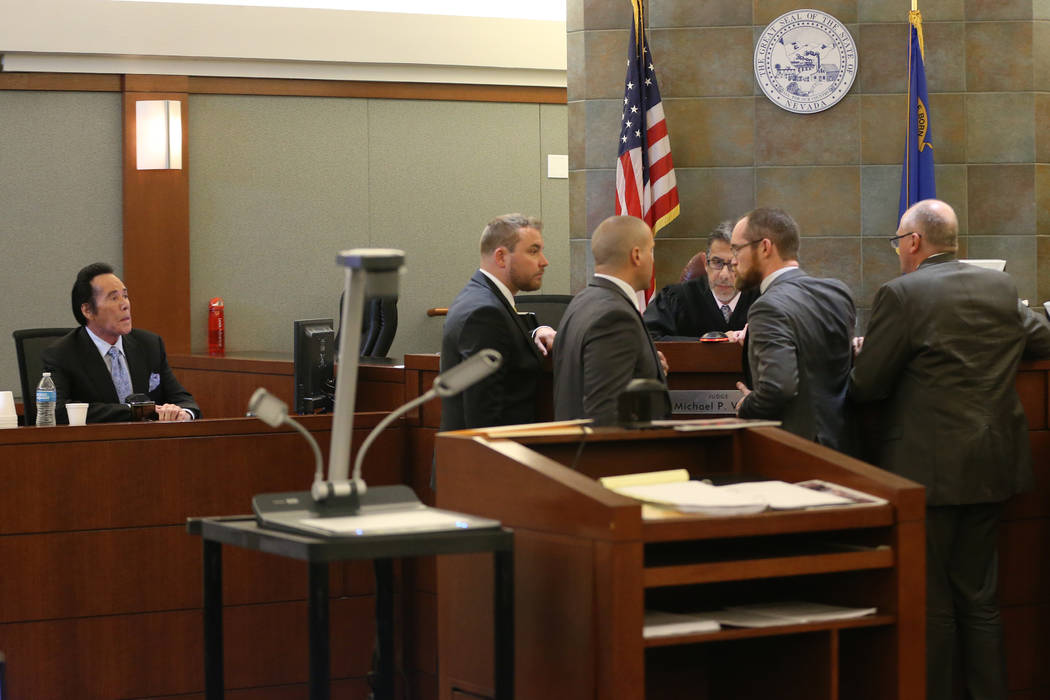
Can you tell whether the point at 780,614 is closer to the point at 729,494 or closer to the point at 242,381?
the point at 729,494

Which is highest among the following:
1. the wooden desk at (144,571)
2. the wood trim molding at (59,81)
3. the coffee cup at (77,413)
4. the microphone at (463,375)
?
the wood trim molding at (59,81)

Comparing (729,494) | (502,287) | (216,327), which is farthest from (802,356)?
(216,327)

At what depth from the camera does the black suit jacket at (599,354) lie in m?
3.59

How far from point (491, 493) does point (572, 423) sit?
0.31m

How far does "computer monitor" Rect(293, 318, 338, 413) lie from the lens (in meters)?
5.34

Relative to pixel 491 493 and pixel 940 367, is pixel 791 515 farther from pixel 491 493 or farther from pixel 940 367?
pixel 940 367

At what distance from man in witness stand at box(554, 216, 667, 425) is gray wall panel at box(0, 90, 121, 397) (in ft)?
19.4

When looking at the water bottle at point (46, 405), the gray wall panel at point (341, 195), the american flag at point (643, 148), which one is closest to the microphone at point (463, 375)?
the water bottle at point (46, 405)

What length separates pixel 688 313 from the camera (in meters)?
5.52

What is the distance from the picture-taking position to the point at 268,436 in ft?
15.5

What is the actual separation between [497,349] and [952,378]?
1.39 m

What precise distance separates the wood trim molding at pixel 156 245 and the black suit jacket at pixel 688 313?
4.46 m

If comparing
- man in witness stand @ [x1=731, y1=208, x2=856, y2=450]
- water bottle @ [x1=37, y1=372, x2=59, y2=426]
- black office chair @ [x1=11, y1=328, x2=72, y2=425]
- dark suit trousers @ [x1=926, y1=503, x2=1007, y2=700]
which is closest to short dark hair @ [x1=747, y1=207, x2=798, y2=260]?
man in witness stand @ [x1=731, y1=208, x2=856, y2=450]

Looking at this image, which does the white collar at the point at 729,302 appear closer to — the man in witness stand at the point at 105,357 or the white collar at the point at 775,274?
the white collar at the point at 775,274
